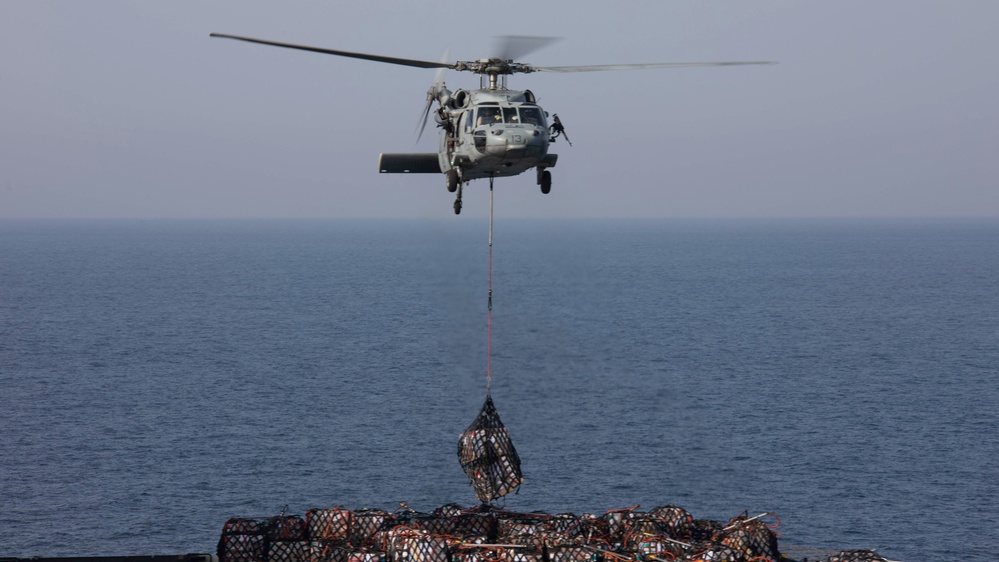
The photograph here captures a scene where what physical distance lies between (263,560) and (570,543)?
923 cm

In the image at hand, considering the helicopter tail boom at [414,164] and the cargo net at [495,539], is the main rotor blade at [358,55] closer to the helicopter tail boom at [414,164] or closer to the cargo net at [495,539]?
the helicopter tail boom at [414,164]

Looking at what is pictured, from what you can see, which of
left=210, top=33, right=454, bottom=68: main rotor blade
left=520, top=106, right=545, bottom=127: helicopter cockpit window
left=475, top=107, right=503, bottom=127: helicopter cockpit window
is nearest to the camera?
left=210, top=33, right=454, bottom=68: main rotor blade

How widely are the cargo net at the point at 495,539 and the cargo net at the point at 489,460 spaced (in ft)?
3.47

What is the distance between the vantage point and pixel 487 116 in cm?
3073

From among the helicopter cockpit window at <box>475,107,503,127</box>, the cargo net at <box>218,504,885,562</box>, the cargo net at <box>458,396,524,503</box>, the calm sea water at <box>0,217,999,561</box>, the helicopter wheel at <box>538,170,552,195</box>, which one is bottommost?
the calm sea water at <box>0,217,999,561</box>

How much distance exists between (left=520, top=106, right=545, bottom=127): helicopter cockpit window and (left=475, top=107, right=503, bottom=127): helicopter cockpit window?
0.63 meters

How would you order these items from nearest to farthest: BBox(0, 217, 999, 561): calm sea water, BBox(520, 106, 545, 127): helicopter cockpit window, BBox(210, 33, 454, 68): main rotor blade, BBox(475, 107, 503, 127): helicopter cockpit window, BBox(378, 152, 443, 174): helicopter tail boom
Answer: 1. BBox(210, 33, 454, 68): main rotor blade
2. BBox(475, 107, 503, 127): helicopter cockpit window
3. BBox(520, 106, 545, 127): helicopter cockpit window
4. BBox(378, 152, 443, 174): helicopter tail boom
5. BBox(0, 217, 999, 561): calm sea water

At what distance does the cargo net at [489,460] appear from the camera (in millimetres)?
34812

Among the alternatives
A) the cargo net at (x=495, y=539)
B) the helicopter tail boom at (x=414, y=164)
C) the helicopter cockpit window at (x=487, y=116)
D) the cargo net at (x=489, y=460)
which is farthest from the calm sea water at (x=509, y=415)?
the cargo net at (x=495, y=539)

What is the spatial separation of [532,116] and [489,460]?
35.9ft

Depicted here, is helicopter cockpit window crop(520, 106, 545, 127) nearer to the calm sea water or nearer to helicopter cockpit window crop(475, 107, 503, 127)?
helicopter cockpit window crop(475, 107, 503, 127)

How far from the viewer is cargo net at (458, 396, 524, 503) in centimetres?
3481

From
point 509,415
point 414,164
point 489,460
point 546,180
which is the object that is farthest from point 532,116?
point 509,415

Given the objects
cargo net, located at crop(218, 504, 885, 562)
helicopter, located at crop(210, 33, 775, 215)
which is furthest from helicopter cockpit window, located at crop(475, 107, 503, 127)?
cargo net, located at crop(218, 504, 885, 562)
